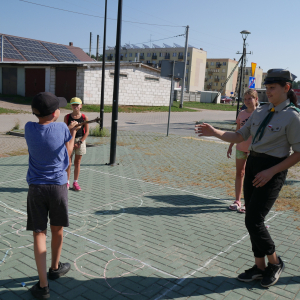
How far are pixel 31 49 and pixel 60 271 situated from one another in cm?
4092

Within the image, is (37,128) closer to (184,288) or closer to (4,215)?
(184,288)

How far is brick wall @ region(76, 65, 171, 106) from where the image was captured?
30.5 meters

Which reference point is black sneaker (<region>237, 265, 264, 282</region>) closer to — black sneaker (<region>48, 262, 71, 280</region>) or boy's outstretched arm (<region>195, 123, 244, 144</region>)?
boy's outstretched arm (<region>195, 123, 244, 144</region>)

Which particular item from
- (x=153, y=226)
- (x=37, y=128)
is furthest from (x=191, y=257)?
(x=37, y=128)

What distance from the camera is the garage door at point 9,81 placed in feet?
114

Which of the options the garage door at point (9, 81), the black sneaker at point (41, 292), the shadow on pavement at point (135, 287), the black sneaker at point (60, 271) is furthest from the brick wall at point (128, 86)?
the black sneaker at point (41, 292)

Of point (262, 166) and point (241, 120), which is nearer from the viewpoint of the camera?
point (262, 166)

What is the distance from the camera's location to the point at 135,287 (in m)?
3.13

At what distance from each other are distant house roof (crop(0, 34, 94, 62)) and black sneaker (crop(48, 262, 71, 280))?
38123 millimetres

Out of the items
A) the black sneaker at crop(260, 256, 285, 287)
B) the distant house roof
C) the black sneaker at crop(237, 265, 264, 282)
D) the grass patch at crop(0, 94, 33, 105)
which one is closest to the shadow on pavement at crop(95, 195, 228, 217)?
the black sneaker at crop(237, 265, 264, 282)

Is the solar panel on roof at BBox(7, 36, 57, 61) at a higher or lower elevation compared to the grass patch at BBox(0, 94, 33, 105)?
higher

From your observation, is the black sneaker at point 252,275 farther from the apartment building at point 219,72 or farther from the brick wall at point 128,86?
the apartment building at point 219,72

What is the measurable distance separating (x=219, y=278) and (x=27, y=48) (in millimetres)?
41634

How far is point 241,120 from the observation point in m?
5.23
